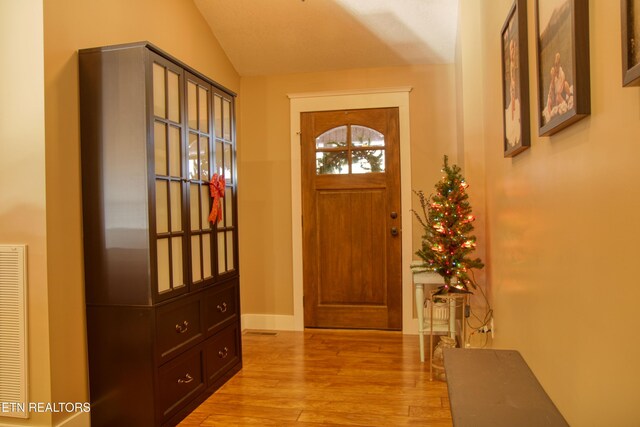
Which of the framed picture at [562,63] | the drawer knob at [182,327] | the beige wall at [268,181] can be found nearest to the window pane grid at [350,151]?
the beige wall at [268,181]

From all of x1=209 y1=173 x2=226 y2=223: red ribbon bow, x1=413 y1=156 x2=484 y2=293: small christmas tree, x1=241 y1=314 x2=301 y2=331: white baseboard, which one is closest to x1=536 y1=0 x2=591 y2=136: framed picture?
x1=413 y1=156 x2=484 y2=293: small christmas tree

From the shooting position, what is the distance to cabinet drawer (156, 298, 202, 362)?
8.34 ft

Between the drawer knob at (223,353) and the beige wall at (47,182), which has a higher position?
the beige wall at (47,182)

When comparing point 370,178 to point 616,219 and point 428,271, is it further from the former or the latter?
point 616,219

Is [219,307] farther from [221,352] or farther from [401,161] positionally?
[401,161]

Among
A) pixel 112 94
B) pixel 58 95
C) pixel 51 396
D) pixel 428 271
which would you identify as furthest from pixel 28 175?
pixel 428 271

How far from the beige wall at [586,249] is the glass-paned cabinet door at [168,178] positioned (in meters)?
1.79

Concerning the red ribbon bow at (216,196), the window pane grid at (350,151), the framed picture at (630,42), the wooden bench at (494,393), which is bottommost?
the wooden bench at (494,393)

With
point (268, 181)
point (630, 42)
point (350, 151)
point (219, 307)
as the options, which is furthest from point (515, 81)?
point (268, 181)

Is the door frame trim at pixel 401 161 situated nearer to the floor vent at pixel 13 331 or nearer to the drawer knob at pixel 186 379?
the drawer knob at pixel 186 379

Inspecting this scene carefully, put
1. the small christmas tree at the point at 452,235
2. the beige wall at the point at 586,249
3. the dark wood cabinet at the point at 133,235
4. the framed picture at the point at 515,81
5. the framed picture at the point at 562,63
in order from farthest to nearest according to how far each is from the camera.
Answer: the small christmas tree at the point at 452,235, the dark wood cabinet at the point at 133,235, the framed picture at the point at 515,81, the framed picture at the point at 562,63, the beige wall at the point at 586,249

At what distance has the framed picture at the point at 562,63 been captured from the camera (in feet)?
3.85

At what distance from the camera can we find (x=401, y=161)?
4.41m

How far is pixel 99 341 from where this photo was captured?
2.52 metres
